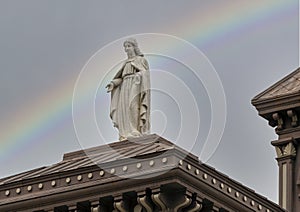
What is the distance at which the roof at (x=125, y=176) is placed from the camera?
36438 millimetres

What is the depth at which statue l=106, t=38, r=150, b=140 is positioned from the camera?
39375 millimetres

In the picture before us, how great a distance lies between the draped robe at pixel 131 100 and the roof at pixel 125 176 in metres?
0.68

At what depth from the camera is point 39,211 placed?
125ft

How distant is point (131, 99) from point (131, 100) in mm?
39

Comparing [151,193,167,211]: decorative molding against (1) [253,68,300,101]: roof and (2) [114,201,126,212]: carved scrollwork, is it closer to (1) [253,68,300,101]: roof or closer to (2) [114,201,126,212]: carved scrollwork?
(2) [114,201,126,212]: carved scrollwork

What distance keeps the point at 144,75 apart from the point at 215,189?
4.06 meters

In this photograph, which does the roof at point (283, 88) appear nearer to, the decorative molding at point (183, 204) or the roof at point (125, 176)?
the roof at point (125, 176)

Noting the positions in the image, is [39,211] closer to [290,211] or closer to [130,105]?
[130,105]

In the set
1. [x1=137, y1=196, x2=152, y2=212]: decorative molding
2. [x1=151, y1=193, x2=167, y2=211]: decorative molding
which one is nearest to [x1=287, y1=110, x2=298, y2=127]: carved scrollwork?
[x1=137, y1=196, x2=152, y2=212]: decorative molding

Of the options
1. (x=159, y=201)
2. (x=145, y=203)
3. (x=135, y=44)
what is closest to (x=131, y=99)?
(x=135, y=44)

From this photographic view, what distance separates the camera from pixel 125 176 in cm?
3681

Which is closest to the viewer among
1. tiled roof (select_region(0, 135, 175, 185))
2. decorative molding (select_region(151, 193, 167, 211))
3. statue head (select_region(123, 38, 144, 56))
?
decorative molding (select_region(151, 193, 167, 211))

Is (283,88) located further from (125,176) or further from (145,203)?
(145,203)

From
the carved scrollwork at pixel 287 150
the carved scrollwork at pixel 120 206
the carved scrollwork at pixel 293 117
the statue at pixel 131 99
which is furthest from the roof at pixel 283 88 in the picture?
the carved scrollwork at pixel 120 206
